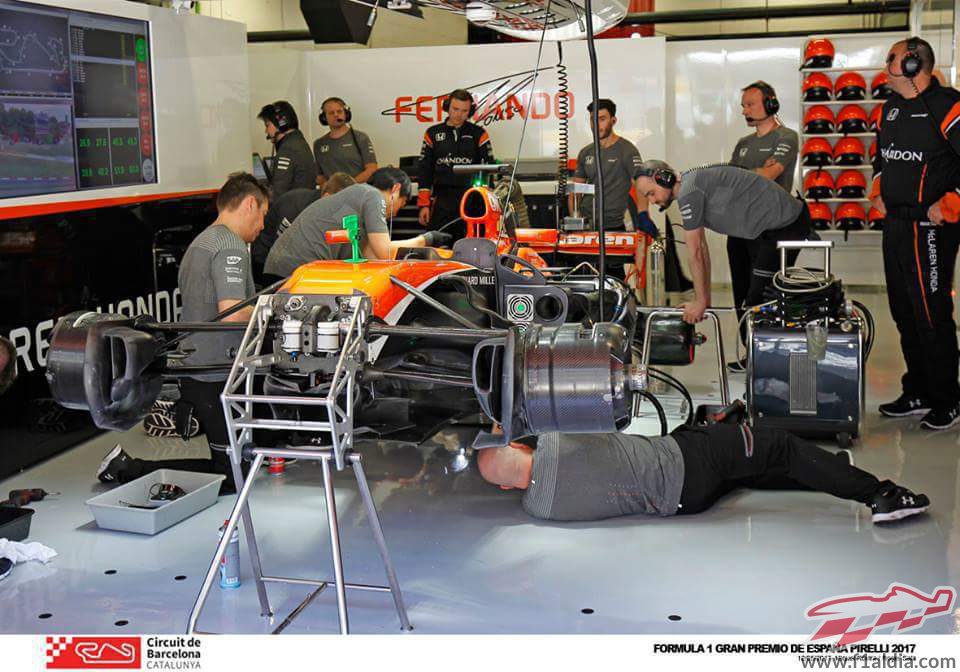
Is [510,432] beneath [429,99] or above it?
beneath

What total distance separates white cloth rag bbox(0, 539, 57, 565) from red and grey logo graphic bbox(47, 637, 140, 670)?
64.4 inches

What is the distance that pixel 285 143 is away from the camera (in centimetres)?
798

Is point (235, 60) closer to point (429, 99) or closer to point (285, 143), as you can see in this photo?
point (285, 143)

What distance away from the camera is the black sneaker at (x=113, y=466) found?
4.67 meters

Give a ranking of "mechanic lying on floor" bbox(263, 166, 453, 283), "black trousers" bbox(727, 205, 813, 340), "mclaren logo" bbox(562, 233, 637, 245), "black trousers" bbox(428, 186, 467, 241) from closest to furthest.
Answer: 1. "mechanic lying on floor" bbox(263, 166, 453, 283)
2. "black trousers" bbox(727, 205, 813, 340)
3. "mclaren logo" bbox(562, 233, 637, 245)
4. "black trousers" bbox(428, 186, 467, 241)

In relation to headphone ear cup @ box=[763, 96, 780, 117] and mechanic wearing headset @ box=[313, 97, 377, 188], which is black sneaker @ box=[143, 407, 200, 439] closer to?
mechanic wearing headset @ box=[313, 97, 377, 188]

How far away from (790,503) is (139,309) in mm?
3672

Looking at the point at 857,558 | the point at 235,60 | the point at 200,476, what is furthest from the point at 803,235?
the point at 235,60

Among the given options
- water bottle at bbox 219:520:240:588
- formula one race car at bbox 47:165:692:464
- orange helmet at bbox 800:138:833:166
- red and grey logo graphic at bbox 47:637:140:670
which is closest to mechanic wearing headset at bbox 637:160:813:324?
formula one race car at bbox 47:165:692:464

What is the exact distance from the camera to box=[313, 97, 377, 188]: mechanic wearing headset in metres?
9.09

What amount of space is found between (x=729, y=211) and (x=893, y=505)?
7.06ft

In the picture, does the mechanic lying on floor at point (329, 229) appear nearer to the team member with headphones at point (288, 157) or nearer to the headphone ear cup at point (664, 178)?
the headphone ear cup at point (664, 178)

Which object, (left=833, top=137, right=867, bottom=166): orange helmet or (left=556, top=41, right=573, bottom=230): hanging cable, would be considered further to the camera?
(left=833, top=137, right=867, bottom=166): orange helmet

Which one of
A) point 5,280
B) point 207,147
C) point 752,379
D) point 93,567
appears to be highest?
point 207,147
